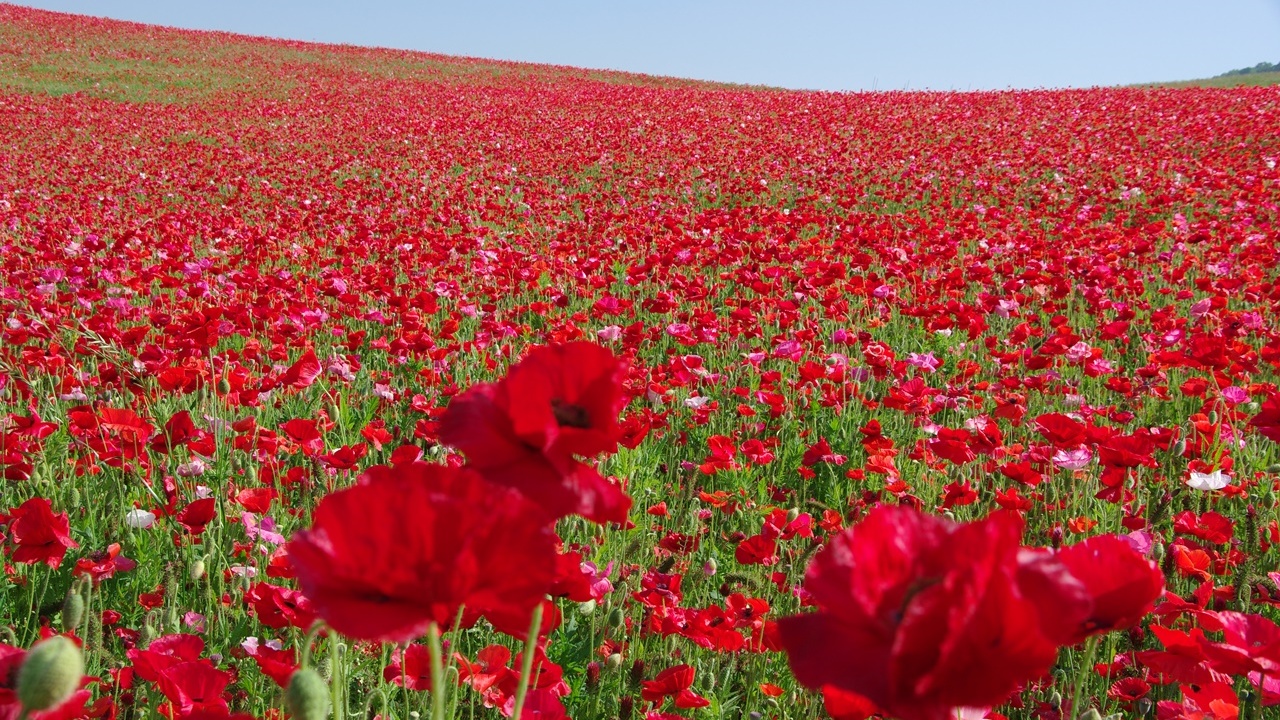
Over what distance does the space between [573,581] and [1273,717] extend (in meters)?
1.71

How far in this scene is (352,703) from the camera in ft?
7.18

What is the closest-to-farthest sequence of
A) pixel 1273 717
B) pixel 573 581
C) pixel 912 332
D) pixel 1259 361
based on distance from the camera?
pixel 573 581 < pixel 1273 717 < pixel 1259 361 < pixel 912 332

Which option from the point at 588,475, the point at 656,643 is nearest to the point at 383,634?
the point at 588,475

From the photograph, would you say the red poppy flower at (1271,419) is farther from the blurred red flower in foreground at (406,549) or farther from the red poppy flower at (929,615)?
the blurred red flower in foreground at (406,549)

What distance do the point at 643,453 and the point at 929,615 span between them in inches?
117

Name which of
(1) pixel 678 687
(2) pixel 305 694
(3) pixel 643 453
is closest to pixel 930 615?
(2) pixel 305 694

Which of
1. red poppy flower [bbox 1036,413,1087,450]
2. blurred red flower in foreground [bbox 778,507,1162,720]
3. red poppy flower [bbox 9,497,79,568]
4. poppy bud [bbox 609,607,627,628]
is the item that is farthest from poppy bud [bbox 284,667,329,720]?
red poppy flower [bbox 1036,413,1087,450]

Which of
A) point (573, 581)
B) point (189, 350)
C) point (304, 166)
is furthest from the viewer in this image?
point (304, 166)

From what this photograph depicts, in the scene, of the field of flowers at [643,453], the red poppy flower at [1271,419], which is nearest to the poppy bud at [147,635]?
the field of flowers at [643,453]

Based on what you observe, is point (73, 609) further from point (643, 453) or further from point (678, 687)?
point (643, 453)

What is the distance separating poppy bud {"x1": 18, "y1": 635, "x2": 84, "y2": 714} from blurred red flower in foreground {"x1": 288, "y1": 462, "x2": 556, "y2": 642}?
0.78 ft

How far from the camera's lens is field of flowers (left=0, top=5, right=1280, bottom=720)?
676mm

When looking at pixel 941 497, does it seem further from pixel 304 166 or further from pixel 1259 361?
pixel 304 166

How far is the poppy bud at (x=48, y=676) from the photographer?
2.35ft
